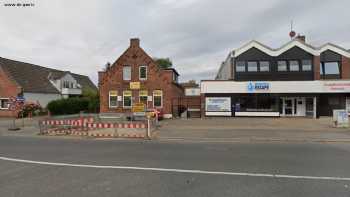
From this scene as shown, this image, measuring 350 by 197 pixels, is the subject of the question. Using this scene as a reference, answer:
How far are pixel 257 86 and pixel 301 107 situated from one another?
5.45 m

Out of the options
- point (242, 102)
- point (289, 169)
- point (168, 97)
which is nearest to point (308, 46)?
point (242, 102)

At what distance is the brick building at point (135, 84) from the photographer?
25.0m

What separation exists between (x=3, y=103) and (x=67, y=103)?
7264 millimetres

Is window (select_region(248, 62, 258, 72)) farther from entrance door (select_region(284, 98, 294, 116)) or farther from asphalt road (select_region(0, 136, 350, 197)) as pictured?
asphalt road (select_region(0, 136, 350, 197))

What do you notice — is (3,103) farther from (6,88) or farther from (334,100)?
(334,100)

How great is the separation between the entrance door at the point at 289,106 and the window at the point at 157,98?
44.3ft

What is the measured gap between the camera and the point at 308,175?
5805 mm

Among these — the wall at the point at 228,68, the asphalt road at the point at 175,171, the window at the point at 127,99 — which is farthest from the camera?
the wall at the point at 228,68

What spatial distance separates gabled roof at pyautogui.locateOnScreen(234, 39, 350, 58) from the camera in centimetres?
2408

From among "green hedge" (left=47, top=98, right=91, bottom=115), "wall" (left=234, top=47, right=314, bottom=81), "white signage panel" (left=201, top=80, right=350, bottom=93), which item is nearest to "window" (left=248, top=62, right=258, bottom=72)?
"wall" (left=234, top=47, right=314, bottom=81)

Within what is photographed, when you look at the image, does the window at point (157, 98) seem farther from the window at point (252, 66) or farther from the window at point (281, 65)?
the window at point (281, 65)

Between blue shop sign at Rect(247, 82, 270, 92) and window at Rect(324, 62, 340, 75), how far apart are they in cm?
728

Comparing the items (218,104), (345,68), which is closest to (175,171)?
(218,104)

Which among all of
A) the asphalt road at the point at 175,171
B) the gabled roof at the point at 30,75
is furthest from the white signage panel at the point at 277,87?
the gabled roof at the point at 30,75
